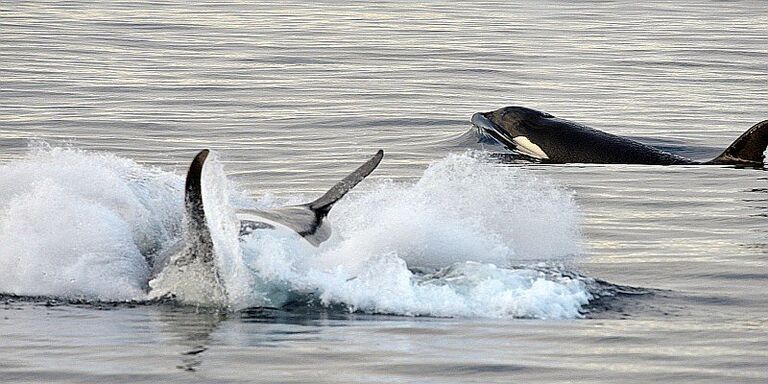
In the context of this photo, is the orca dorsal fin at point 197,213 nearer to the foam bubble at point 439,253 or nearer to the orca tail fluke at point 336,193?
the foam bubble at point 439,253

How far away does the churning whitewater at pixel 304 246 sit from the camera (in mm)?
8133

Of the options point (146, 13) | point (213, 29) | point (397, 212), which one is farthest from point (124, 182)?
point (146, 13)

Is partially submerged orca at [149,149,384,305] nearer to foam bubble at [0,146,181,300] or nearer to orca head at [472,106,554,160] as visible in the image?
foam bubble at [0,146,181,300]

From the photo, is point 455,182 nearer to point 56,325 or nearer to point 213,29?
point 56,325

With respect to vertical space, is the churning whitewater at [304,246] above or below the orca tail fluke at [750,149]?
below

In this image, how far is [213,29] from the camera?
3116 cm

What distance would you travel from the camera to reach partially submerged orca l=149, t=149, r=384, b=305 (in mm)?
7727

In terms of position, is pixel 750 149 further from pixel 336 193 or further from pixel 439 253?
pixel 336 193

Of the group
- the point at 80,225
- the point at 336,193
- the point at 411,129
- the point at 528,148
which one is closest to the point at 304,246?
the point at 336,193

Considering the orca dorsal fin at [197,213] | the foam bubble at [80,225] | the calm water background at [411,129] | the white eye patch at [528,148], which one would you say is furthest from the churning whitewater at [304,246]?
the white eye patch at [528,148]

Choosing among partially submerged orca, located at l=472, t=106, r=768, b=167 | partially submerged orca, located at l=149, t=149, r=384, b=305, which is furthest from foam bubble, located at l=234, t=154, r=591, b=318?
partially submerged orca, located at l=472, t=106, r=768, b=167

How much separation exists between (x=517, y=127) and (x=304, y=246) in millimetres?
7919

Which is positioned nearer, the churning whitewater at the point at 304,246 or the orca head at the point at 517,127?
the churning whitewater at the point at 304,246

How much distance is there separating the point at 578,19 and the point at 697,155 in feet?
66.6
